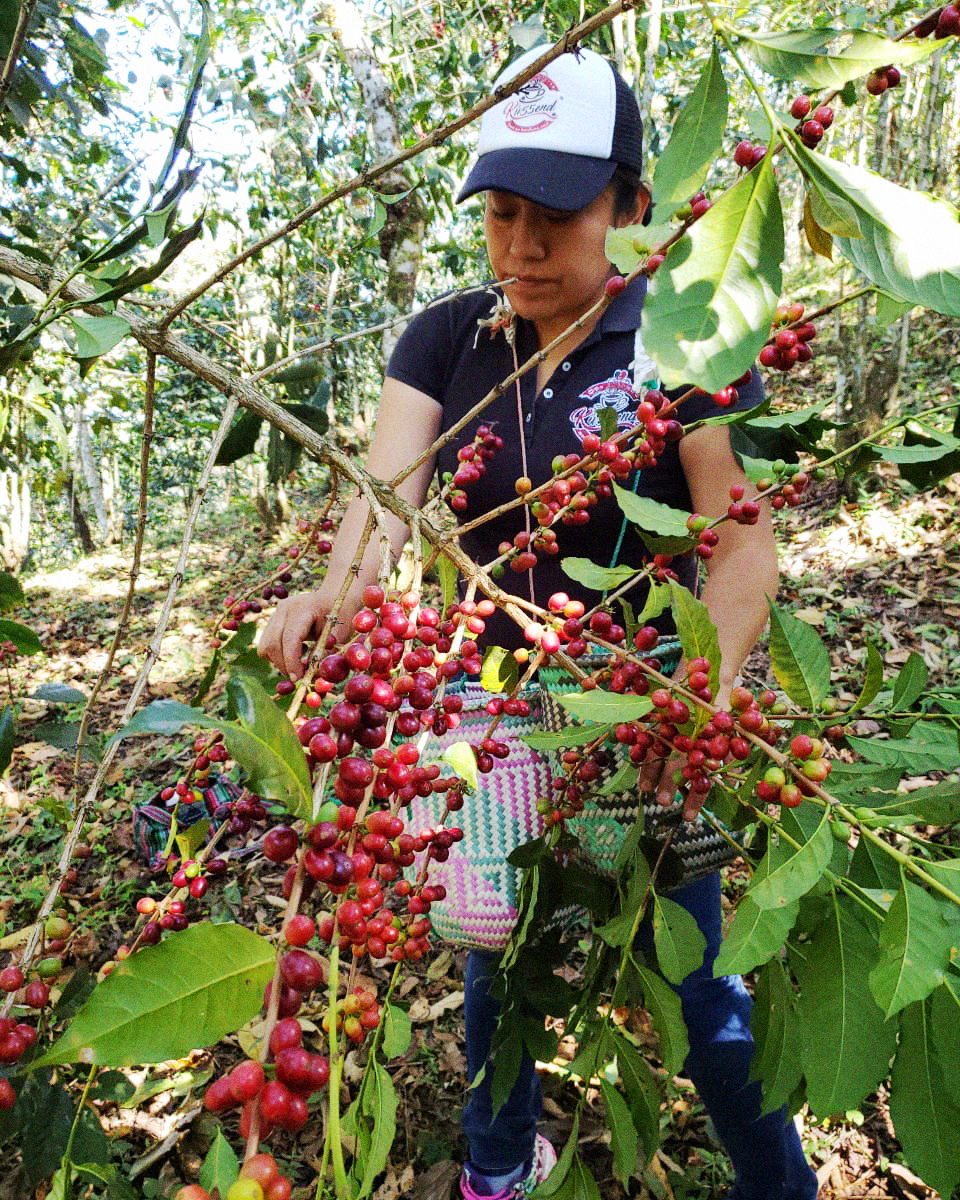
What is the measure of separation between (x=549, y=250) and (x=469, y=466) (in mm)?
581

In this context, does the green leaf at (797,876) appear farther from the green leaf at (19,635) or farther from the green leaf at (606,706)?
the green leaf at (19,635)

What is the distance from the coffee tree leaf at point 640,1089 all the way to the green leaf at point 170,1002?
710 millimetres

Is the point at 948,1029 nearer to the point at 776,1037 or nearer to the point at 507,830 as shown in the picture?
the point at 776,1037

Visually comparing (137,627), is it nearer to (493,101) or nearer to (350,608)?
(350,608)

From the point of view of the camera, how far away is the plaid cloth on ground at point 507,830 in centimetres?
130

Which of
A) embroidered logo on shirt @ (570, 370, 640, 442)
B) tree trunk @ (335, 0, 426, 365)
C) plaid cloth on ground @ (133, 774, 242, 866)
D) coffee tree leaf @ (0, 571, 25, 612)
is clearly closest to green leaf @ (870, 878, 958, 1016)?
coffee tree leaf @ (0, 571, 25, 612)

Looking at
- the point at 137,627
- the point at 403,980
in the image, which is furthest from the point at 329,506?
the point at 137,627

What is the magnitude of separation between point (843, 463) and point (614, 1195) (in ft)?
6.45

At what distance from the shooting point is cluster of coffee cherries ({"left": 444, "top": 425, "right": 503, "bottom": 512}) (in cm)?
112

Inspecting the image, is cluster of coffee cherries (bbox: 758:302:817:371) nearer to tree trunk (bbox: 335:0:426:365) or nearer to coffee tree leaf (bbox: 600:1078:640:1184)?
coffee tree leaf (bbox: 600:1078:640:1184)

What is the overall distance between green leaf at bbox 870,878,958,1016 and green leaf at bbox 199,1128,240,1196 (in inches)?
17.6

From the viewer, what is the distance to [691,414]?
4.64ft

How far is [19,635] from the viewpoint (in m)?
0.81

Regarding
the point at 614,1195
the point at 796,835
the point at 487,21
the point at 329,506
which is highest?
the point at 487,21
